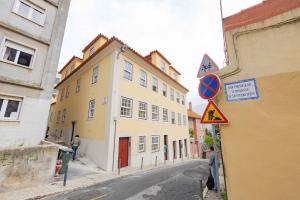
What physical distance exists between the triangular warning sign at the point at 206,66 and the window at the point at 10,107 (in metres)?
9.67

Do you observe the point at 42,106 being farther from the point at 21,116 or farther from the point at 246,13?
the point at 246,13

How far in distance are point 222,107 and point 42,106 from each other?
9946 mm

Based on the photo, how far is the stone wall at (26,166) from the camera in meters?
6.40

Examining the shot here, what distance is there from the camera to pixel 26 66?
8.87 m

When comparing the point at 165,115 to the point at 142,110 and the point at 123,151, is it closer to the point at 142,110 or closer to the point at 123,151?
the point at 142,110

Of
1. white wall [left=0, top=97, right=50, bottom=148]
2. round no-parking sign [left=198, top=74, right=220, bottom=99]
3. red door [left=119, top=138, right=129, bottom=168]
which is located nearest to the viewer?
round no-parking sign [left=198, top=74, right=220, bottom=99]

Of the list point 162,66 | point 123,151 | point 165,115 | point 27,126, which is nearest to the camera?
point 27,126

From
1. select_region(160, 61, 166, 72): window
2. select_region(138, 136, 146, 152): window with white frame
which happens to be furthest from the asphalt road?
select_region(160, 61, 166, 72): window

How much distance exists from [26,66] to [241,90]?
35.8 ft

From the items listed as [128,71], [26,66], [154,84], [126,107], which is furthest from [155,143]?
[26,66]

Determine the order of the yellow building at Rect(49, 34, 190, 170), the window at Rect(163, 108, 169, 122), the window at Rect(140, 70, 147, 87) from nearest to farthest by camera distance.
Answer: the yellow building at Rect(49, 34, 190, 170) < the window at Rect(140, 70, 147, 87) < the window at Rect(163, 108, 169, 122)

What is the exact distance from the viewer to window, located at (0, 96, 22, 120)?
7844 millimetres

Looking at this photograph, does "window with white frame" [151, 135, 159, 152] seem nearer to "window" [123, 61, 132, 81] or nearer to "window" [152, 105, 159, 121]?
"window" [152, 105, 159, 121]

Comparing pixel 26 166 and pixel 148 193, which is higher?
pixel 26 166
